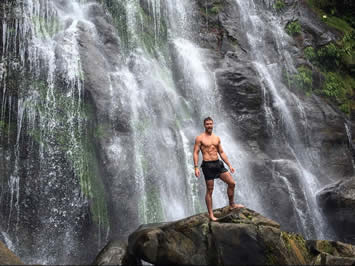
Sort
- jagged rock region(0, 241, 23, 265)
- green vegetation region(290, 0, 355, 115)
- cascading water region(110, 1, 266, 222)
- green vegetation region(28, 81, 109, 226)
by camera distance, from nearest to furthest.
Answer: jagged rock region(0, 241, 23, 265) < green vegetation region(28, 81, 109, 226) < cascading water region(110, 1, 266, 222) < green vegetation region(290, 0, 355, 115)

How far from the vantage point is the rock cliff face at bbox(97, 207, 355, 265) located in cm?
655

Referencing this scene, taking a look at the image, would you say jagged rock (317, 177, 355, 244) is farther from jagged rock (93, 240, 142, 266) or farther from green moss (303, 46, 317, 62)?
green moss (303, 46, 317, 62)

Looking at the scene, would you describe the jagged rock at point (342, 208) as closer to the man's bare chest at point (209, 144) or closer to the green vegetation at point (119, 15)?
the man's bare chest at point (209, 144)

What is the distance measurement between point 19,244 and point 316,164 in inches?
466

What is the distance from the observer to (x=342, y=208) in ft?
39.0

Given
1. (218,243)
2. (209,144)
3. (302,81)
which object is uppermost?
(302,81)

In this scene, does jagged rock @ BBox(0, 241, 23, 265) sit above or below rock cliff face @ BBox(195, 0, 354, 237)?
below

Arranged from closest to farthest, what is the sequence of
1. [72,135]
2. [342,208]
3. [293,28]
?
[72,135]
[342,208]
[293,28]

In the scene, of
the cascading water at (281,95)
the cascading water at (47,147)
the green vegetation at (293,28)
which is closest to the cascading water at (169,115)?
the cascading water at (47,147)

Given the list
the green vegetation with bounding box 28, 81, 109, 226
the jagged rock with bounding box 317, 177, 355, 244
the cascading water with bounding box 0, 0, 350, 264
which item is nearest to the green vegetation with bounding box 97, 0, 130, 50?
the cascading water with bounding box 0, 0, 350, 264

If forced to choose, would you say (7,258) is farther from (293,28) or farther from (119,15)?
(293,28)

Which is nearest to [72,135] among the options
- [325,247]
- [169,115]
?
[169,115]

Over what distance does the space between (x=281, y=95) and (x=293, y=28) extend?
18.1 feet

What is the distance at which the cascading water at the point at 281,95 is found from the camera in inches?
490
